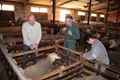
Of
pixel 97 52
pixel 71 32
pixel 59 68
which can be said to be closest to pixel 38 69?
pixel 59 68

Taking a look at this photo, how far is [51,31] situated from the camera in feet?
21.1

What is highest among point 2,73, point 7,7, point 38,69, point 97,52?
point 7,7

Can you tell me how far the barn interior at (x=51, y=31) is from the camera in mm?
3325

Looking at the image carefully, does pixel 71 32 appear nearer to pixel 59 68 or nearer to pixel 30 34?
pixel 30 34

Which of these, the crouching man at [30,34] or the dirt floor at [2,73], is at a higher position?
the crouching man at [30,34]

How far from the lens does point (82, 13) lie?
2214 cm

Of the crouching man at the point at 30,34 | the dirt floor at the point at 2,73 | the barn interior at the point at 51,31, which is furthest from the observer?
the crouching man at the point at 30,34

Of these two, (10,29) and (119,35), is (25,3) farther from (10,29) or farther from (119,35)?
(119,35)

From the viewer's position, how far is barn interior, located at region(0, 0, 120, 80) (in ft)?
10.9

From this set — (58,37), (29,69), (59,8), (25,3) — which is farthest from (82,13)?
(29,69)

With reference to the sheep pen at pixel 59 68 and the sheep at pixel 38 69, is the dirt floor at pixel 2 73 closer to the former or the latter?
the sheep pen at pixel 59 68

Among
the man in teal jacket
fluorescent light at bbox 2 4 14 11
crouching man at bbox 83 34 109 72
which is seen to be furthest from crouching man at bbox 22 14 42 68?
fluorescent light at bbox 2 4 14 11

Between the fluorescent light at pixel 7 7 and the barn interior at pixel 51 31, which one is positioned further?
the fluorescent light at pixel 7 7

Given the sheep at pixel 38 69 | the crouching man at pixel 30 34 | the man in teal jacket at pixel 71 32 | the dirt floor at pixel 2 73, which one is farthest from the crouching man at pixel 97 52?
the dirt floor at pixel 2 73
